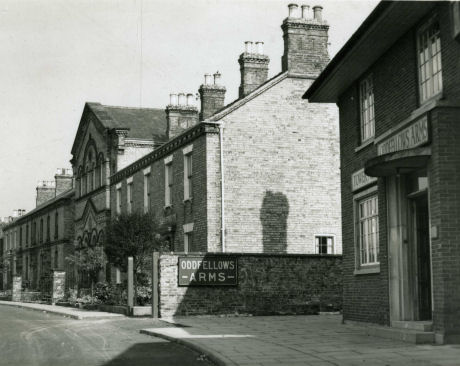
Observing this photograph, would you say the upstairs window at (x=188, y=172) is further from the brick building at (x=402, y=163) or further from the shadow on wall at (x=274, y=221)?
the brick building at (x=402, y=163)

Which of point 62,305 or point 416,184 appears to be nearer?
point 416,184

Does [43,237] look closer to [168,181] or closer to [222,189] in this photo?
[168,181]

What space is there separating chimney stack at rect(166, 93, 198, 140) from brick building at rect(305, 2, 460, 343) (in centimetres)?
1690

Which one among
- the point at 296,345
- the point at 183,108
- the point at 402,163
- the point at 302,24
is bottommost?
the point at 296,345

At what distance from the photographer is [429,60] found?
14016 mm

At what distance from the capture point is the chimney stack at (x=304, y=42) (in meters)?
28.5

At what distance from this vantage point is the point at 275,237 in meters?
27.7

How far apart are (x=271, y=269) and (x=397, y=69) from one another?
9709mm

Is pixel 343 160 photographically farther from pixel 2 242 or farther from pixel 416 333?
pixel 2 242

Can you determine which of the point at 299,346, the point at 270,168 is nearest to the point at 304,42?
the point at 270,168

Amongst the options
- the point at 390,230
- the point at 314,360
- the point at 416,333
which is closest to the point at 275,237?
the point at 390,230

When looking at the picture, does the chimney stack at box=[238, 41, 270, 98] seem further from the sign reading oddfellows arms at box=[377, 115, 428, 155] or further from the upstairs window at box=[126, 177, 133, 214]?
the sign reading oddfellows arms at box=[377, 115, 428, 155]

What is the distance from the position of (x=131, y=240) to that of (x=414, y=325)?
49.3ft

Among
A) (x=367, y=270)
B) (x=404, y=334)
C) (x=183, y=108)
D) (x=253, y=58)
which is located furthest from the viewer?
(x=183, y=108)
